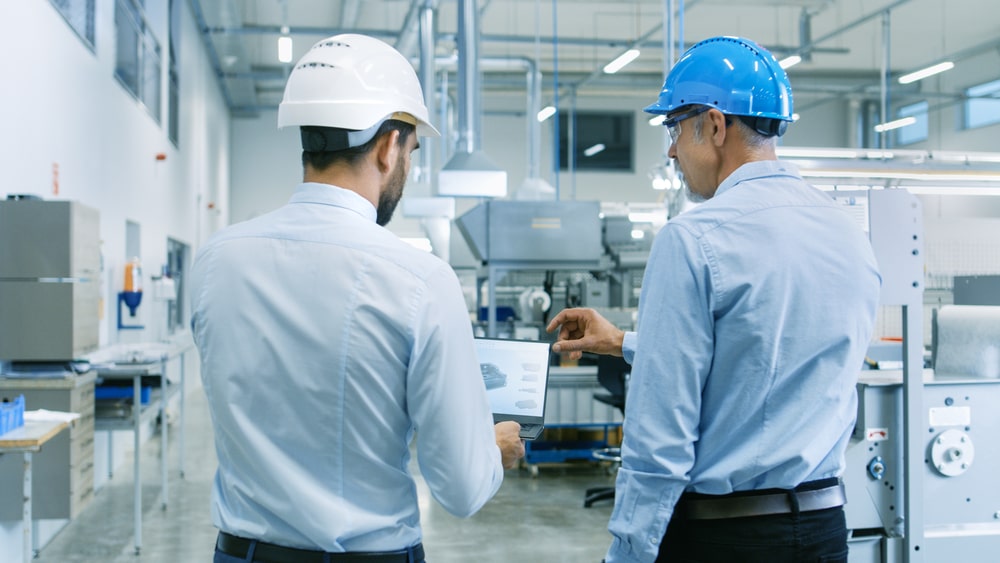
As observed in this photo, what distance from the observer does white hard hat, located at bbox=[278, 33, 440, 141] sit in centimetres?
128

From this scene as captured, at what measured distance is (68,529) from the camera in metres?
4.86

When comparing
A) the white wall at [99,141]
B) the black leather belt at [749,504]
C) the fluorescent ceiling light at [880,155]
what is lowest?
the black leather belt at [749,504]

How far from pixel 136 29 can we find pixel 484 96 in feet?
26.9

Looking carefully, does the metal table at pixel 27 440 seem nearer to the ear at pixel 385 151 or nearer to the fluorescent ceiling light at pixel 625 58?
the ear at pixel 385 151

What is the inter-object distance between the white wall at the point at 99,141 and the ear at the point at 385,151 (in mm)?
3376

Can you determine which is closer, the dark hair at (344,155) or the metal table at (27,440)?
the dark hair at (344,155)

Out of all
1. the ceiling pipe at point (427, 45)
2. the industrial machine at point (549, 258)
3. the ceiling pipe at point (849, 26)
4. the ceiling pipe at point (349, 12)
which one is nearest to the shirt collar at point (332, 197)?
the industrial machine at point (549, 258)

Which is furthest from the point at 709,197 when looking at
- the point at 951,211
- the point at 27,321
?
the point at 951,211

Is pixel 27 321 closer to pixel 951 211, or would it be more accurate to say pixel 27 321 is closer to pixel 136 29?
pixel 136 29

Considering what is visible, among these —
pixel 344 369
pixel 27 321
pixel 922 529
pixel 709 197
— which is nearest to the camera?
pixel 344 369

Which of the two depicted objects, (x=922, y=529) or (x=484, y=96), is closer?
(x=922, y=529)

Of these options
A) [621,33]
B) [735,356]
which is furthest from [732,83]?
[621,33]

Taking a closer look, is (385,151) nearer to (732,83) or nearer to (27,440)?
(732,83)

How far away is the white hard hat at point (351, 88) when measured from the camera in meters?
1.28
